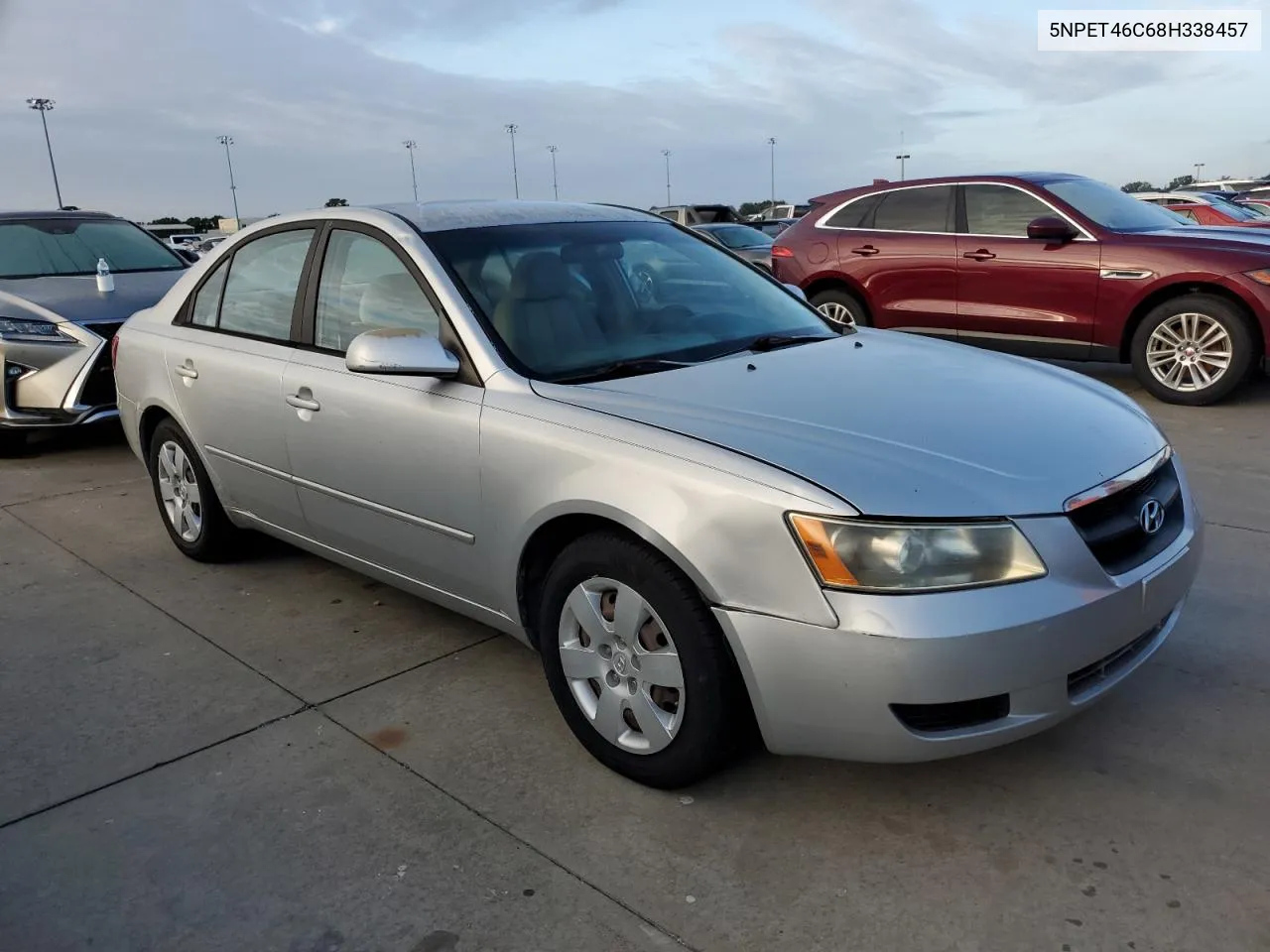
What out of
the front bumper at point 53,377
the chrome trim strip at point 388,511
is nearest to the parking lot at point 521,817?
the chrome trim strip at point 388,511

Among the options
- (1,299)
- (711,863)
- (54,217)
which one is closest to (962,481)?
(711,863)

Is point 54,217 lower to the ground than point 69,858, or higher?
higher

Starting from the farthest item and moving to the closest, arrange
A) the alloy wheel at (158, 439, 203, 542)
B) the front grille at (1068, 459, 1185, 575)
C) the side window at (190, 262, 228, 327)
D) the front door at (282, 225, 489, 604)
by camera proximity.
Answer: the alloy wheel at (158, 439, 203, 542) < the side window at (190, 262, 228, 327) < the front door at (282, 225, 489, 604) < the front grille at (1068, 459, 1185, 575)

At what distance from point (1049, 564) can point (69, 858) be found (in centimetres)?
250

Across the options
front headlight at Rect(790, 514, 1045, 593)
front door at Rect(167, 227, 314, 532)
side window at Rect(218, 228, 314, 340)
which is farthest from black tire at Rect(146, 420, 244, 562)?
front headlight at Rect(790, 514, 1045, 593)

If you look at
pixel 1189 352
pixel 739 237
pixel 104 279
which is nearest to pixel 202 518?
pixel 104 279

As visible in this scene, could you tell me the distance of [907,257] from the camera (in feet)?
27.1

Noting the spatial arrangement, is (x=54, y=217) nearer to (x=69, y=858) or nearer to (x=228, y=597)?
(x=228, y=597)

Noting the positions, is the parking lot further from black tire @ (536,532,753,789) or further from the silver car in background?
the silver car in background

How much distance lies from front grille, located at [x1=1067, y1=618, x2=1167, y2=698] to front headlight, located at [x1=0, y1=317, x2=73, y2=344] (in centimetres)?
649

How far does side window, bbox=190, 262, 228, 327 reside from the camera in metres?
4.41

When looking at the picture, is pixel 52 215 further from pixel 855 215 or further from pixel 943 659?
pixel 943 659

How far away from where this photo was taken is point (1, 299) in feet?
22.6

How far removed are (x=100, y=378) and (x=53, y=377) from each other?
0.90ft
